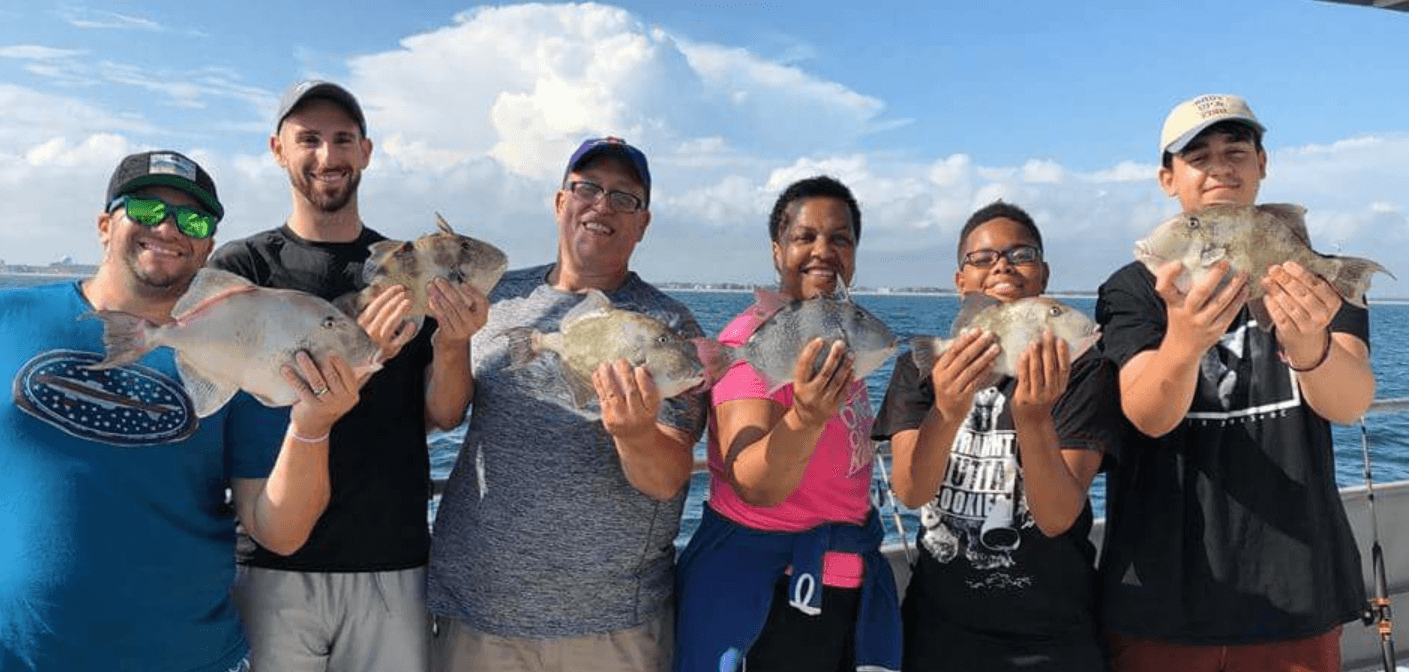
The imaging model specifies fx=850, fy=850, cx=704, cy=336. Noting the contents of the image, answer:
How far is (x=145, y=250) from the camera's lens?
3.46 m

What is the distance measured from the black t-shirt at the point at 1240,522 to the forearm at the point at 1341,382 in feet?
0.35

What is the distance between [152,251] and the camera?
11.4ft

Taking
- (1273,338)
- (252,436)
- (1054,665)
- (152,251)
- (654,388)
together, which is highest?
(152,251)

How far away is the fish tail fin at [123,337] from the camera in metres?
3.17

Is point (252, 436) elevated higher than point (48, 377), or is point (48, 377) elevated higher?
point (48, 377)

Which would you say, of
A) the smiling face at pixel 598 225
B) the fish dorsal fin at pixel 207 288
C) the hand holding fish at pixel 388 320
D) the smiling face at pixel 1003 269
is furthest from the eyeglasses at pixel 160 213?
the smiling face at pixel 1003 269

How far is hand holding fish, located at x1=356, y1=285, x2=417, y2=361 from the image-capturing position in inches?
136

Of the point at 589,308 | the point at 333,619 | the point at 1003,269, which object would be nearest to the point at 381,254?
the point at 589,308

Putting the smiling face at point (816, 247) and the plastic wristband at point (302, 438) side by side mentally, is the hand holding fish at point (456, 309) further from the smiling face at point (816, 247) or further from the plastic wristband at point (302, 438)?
the smiling face at point (816, 247)

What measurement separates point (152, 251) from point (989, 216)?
3.69 meters

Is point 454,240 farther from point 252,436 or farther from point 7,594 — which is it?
point 7,594

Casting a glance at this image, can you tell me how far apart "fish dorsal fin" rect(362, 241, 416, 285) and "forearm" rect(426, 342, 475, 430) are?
42 centimetres

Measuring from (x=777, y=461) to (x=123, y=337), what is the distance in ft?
8.34

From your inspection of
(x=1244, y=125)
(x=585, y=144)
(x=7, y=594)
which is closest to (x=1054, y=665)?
(x=1244, y=125)
